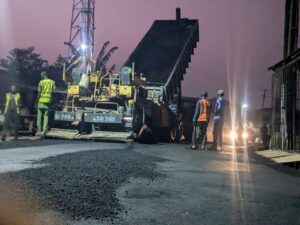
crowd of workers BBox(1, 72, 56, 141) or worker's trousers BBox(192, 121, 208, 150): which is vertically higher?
crowd of workers BBox(1, 72, 56, 141)

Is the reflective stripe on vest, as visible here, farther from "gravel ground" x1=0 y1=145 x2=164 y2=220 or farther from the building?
the building

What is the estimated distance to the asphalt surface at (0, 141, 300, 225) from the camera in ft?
10.9

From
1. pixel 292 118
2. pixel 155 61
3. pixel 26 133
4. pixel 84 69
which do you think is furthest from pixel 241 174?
pixel 155 61

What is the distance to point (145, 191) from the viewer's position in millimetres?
4324

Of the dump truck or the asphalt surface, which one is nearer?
the asphalt surface

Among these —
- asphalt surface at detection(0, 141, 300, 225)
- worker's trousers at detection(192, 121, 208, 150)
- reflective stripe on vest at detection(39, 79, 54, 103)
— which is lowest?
asphalt surface at detection(0, 141, 300, 225)

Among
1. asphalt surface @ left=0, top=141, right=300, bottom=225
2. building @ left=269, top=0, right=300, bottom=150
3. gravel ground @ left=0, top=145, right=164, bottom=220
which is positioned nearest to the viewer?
asphalt surface @ left=0, top=141, right=300, bottom=225

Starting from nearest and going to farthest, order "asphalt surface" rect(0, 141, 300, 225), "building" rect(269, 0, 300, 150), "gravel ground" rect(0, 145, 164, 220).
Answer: "asphalt surface" rect(0, 141, 300, 225), "gravel ground" rect(0, 145, 164, 220), "building" rect(269, 0, 300, 150)

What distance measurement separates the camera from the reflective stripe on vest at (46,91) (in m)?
11.3

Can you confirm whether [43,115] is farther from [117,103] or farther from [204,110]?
[204,110]

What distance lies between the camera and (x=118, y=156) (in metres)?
7.22

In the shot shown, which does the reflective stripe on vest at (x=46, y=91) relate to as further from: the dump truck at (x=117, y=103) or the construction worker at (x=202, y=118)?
the construction worker at (x=202, y=118)

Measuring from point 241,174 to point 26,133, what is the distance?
8.63 meters

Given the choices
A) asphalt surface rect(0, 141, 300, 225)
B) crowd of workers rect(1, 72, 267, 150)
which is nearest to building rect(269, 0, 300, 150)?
crowd of workers rect(1, 72, 267, 150)
